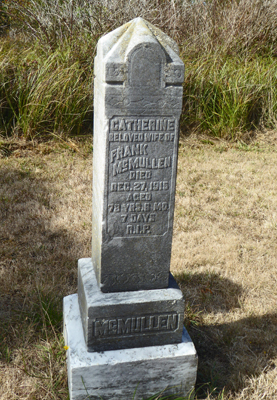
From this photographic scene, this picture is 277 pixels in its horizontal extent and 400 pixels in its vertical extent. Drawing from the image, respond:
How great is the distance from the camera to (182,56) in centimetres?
737

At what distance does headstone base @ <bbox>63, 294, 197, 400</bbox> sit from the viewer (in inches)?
88.4

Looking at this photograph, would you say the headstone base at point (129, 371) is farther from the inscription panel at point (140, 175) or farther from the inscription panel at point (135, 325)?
the inscription panel at point (140, 175)

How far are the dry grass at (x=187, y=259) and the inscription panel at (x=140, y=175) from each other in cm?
98

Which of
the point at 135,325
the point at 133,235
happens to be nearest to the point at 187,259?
the point at 135,325

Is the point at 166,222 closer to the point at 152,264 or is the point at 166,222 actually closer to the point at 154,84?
the point at 152,264

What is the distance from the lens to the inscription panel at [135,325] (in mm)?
2303

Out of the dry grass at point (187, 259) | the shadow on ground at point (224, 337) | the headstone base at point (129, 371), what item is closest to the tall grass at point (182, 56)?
the dry grass at point (187, 259)

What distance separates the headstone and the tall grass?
4.06 meters

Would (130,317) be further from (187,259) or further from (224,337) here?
(187,259)

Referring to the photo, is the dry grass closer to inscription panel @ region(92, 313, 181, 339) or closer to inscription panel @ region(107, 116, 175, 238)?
inscription panel @ region(92, 313, 181, 339)

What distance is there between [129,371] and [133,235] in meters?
0.74

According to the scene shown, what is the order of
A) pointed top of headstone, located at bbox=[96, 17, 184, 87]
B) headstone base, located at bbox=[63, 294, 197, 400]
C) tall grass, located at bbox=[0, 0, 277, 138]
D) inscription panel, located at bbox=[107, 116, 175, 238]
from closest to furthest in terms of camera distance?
pointed top of headstone, located at bbox=[96, 17, 184, 87]
inscription panel, located at bbox=[107, 116, 175, 238]
headstone base, located at bbox=[63, 294, 197, 400]
tall grass, located at bbox=[0, 0, 277, 138]

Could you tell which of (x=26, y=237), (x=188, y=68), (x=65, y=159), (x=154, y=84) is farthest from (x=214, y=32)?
(x=154, y=84)

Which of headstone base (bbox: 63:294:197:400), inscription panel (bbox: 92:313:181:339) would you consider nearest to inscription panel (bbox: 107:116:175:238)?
inscription panel (bbox: 92:313:181:339)
